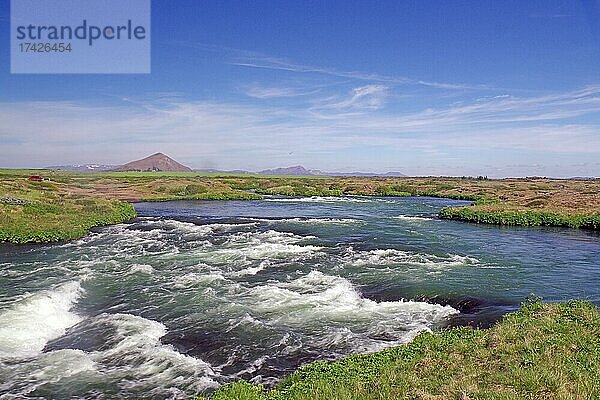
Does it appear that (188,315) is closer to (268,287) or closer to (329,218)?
(268,287)

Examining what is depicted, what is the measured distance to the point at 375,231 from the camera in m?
42.3

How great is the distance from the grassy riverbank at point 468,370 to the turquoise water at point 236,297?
75.6 inches

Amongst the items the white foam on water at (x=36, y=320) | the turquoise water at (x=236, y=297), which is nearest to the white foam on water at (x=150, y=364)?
the turquoise water at (x=236, y=297)

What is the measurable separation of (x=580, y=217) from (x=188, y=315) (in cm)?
4167

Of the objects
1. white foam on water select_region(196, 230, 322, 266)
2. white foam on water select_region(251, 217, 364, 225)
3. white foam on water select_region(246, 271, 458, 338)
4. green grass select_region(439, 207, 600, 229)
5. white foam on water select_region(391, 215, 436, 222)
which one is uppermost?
green grass select_region(439, 207, 600, 229)

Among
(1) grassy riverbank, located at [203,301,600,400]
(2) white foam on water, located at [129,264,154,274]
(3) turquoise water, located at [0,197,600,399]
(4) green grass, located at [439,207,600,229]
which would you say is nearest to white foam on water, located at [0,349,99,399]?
(3) turquoise water, located at [0,197,600,399]

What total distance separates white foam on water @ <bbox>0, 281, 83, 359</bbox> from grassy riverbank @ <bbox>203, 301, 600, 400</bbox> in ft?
29.2

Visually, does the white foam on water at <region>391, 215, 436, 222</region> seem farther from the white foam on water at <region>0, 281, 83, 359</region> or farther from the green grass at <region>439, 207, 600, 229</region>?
the white foam on water at <region>0, 281, 83, 359</region>

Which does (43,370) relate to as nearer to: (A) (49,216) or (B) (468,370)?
(B) (468,370)

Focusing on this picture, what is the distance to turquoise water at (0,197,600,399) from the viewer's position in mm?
14523

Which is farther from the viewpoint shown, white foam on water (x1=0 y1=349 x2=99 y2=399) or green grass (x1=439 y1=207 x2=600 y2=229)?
green grass (x1=439 y1=207 x2=600 y2=229)

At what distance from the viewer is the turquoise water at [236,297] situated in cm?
1452

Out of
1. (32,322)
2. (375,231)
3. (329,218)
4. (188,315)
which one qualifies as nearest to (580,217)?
(375,231)

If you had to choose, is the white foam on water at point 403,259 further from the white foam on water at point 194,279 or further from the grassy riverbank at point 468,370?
the grassy riverbank at point 468,370
